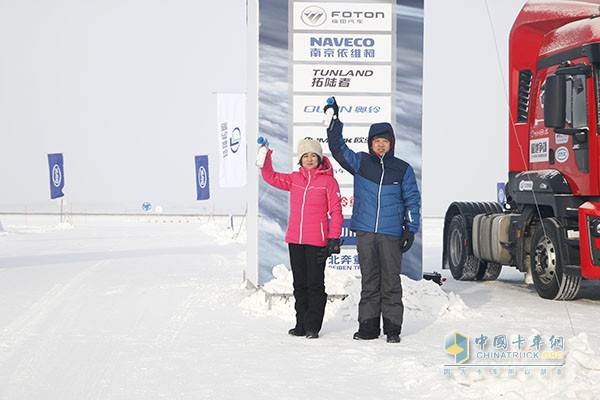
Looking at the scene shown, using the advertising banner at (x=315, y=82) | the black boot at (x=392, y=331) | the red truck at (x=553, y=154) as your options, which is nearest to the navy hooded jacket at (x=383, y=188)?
the black boot at (x=392, y=331)

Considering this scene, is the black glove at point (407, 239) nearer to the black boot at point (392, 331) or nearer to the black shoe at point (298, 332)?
the black boot at point (392, 331)

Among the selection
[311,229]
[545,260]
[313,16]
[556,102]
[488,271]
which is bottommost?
[488,271]

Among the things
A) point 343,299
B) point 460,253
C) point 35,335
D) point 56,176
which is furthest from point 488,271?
point 56,176

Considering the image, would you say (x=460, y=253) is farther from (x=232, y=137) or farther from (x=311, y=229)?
(x=232, y=137)

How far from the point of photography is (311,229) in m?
7.86

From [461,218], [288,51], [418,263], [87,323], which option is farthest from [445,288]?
[87,323]

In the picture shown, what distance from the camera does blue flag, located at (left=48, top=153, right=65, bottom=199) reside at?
38656 mm

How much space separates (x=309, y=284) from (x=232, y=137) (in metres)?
17.5

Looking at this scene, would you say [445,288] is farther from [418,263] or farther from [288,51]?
[288,51]

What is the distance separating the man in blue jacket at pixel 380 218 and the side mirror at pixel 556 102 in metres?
3.08

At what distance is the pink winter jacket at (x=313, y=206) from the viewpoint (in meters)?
7.86

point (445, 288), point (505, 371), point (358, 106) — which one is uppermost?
point (358, 106)

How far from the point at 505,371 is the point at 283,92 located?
18.4ft

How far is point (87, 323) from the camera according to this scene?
877 centimetres
